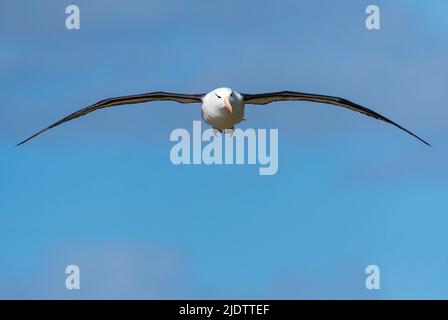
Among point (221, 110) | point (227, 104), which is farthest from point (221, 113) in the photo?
point (227, 104)

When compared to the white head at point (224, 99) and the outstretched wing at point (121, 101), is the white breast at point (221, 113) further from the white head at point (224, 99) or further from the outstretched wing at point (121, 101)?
the outstretched wing at point (121, 101)

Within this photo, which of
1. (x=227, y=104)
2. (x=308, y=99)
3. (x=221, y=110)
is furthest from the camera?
(x=308, y=99)

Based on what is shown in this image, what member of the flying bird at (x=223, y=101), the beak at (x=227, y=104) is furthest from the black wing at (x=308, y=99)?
the beak at (x=227, y=104)

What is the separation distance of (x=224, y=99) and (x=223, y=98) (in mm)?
36

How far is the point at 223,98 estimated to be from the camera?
28.3m

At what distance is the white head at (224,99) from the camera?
92.9 feet

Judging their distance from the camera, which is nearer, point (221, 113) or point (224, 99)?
point (224, 99)

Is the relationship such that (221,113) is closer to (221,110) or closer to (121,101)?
(221,110)

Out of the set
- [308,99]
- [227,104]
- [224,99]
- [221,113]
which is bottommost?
[221,113]

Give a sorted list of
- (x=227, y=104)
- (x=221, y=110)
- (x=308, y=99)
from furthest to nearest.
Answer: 1. (x=308, y=99)
2. (x=221, y=110)
3. (x=227, y=104)
